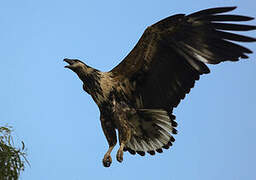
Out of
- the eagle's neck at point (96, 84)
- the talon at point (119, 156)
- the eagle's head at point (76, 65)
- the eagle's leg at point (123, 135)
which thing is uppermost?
the eagle's head at point (76, 65)

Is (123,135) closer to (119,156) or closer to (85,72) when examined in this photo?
(119,156)

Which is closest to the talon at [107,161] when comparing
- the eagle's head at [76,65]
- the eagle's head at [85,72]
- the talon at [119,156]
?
the talon at [119,156]

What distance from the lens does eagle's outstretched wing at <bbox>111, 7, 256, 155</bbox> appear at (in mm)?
5049

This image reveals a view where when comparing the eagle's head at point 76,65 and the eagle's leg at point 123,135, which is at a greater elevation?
the eagle's head at point 76,65

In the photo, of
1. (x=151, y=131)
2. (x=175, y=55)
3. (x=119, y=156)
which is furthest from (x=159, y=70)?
(x=119, y=156)

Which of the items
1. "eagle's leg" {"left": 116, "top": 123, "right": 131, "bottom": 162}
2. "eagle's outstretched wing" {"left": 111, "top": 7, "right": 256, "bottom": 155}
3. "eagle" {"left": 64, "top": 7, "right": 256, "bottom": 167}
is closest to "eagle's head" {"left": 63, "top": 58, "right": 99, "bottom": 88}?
"eagle" {"left": 64, "top": 7, "right": 256, "bottom": 167}

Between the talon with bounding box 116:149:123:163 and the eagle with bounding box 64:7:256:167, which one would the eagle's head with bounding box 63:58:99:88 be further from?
the talon with bounding box 116:149:123:163

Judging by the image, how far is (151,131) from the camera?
5391 mm

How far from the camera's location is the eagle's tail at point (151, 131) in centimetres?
524

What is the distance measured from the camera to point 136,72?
5.19 meters

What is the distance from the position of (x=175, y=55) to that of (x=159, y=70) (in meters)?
0.22

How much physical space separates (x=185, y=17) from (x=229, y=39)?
1.62 ft

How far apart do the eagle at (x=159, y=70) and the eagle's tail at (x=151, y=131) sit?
10 millimetres

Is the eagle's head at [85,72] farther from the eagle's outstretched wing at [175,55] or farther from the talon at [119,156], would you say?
the talon at [119,156]
